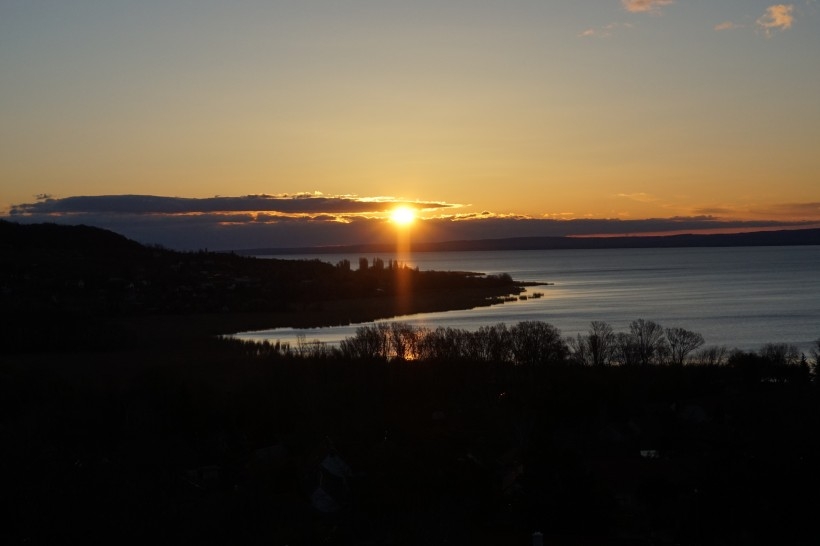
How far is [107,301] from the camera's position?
196ft

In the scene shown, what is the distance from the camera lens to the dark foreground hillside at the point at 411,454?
13.4m

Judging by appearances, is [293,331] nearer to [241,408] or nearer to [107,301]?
[107,301]

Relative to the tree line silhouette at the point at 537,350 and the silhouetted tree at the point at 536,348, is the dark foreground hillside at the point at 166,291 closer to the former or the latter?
the tree line silhouette at the point at 537,350

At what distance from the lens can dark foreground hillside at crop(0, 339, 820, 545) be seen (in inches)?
526

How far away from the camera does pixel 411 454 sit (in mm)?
19625

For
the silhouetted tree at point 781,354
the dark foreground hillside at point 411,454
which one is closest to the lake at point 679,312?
the silhouetted tree at point 781,354

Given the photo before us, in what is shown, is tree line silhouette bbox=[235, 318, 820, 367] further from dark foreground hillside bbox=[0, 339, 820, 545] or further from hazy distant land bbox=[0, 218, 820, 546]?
dark foreground hillside bbox=[0, 339, 820, 545]

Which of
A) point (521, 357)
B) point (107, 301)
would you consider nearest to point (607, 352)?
point (521, 357)

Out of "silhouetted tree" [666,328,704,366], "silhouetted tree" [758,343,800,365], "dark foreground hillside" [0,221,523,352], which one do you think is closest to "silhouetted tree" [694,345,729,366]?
"silhouetted tree" [666,328,704,366]

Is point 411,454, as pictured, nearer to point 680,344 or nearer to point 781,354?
point 781,354

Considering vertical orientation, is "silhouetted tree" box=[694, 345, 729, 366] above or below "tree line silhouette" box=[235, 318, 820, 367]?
below

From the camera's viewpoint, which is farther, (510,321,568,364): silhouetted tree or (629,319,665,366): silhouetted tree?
(629,319,665,366): silhouetted tree

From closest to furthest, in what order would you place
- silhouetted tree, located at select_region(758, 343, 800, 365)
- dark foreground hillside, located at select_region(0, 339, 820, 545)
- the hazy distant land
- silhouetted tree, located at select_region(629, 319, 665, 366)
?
1. dark foreground hillside, located at select_region(0, 339, 820, 545)
2. the hazy distant land
3. silhouetted tree, located at select_region(758, 343, 800, 365)
4. silhouetted tree, located at select_region(629, 319, 665, 366)

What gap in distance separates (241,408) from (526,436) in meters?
7.87
